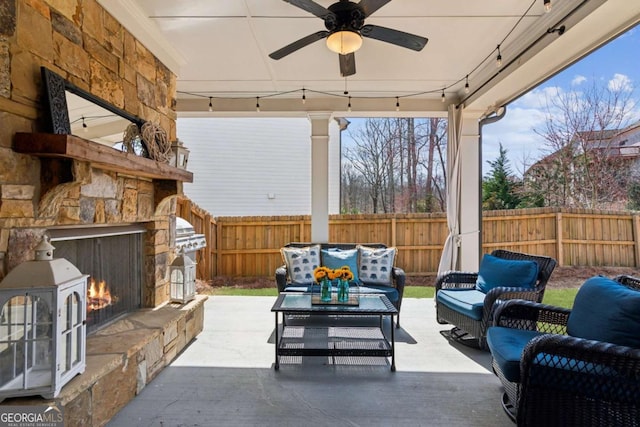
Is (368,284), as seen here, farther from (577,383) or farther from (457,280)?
(577,383)

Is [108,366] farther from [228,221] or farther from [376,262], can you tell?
[228,221]

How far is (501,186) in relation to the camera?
744cm

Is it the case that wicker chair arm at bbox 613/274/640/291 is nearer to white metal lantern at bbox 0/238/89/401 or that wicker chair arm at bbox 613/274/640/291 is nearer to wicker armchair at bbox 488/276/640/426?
wicker armchair at bbox 488/276/640/426

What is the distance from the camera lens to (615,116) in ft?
16.4

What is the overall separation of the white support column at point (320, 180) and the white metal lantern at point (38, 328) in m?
3.46

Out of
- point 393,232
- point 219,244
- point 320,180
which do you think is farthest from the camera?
point 219,244

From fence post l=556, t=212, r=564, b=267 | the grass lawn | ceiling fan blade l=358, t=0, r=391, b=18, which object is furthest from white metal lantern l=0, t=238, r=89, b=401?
fence post l=556, t=212, r=564, b=267

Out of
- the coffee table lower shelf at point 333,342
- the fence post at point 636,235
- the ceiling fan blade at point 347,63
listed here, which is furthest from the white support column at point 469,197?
the ceiling fan blade at point 347,63

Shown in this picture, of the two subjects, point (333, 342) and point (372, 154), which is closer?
point (333, 342)

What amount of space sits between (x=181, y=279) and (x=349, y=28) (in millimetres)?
2615

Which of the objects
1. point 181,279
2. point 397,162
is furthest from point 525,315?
point 397,162

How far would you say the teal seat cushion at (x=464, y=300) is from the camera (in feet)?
9.85

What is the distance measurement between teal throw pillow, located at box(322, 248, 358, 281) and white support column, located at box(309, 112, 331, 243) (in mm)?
716

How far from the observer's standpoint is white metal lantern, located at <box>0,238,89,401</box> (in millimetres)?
1564
